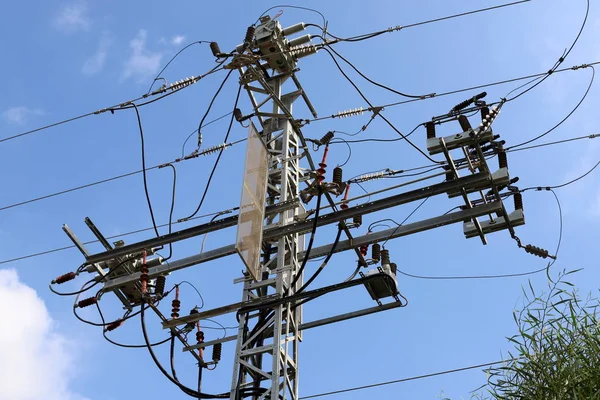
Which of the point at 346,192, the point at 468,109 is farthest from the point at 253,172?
the point at 468,109

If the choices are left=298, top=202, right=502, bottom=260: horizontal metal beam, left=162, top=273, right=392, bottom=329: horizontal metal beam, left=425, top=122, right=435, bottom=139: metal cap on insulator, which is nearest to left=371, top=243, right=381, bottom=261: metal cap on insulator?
left=298, top=202, right=502, bottom=260: horizontal metal beam

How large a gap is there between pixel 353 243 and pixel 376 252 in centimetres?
29

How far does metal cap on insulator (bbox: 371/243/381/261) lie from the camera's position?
36.9 ft

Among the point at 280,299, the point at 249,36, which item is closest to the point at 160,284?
the point at 280,299

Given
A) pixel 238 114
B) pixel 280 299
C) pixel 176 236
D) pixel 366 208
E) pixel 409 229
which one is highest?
pixel 238 114

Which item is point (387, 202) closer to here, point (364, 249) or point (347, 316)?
point (364, 249)

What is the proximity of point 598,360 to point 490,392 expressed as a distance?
917 mm

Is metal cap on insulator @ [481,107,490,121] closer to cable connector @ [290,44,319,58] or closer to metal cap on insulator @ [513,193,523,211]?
metal cap on insulator @ [513,193,523,211]

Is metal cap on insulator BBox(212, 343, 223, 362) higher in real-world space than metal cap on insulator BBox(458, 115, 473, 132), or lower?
lower

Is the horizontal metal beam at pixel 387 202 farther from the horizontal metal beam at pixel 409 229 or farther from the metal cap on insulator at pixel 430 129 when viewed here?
the metal cap on insulator at pixel 430 129

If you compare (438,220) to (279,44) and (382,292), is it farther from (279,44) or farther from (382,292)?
(279,44)

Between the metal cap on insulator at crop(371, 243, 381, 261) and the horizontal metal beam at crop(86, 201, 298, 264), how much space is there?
40.7 inches

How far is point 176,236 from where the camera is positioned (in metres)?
11.8

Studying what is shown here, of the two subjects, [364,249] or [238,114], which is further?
[238,114]
